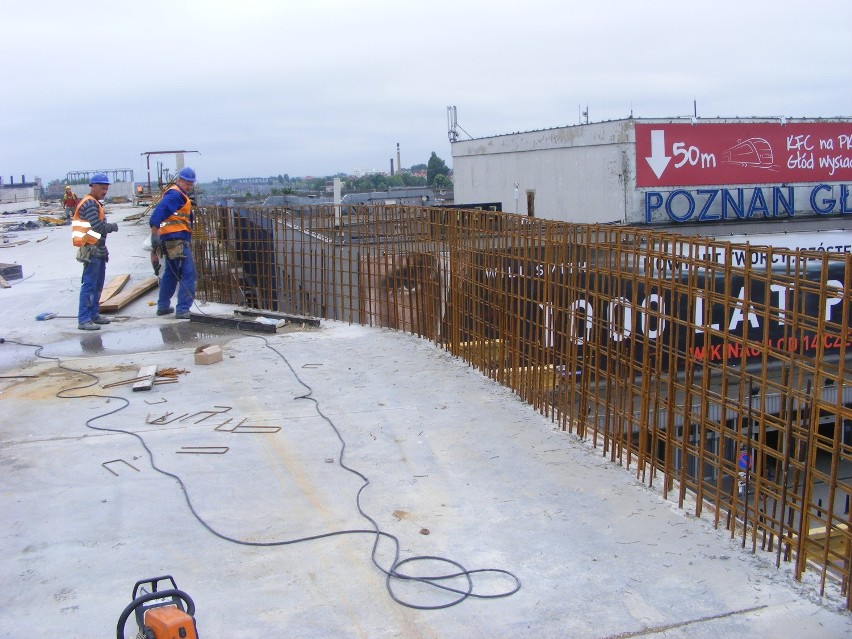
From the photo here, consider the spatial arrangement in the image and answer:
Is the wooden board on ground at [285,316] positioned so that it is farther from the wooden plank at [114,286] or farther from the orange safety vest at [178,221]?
the wooden plank at [114,286]

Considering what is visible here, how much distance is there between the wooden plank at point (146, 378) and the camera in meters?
7.82

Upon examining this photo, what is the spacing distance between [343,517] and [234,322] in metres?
6.19

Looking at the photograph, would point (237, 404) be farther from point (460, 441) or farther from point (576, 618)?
point (576, 618)

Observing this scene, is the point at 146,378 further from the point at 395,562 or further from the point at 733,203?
the point at 733,203

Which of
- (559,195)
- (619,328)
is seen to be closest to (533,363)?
(619,328)

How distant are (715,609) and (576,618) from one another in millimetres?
700

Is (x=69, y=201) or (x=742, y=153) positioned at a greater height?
(x=742, y=153)

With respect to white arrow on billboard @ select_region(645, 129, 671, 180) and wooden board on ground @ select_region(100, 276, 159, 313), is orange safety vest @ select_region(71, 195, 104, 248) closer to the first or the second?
wooden board on ground @ select_region(100, 276, 159, 313)

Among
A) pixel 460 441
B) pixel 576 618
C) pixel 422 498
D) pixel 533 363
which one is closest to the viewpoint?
pixel 576 618

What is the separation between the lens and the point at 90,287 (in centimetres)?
1055

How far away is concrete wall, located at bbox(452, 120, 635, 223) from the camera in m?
25.6

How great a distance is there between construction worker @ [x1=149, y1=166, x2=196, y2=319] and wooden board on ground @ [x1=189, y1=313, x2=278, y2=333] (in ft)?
1.29

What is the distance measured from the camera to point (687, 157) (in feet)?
87.4

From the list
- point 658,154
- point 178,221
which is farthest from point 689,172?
point 178,221
